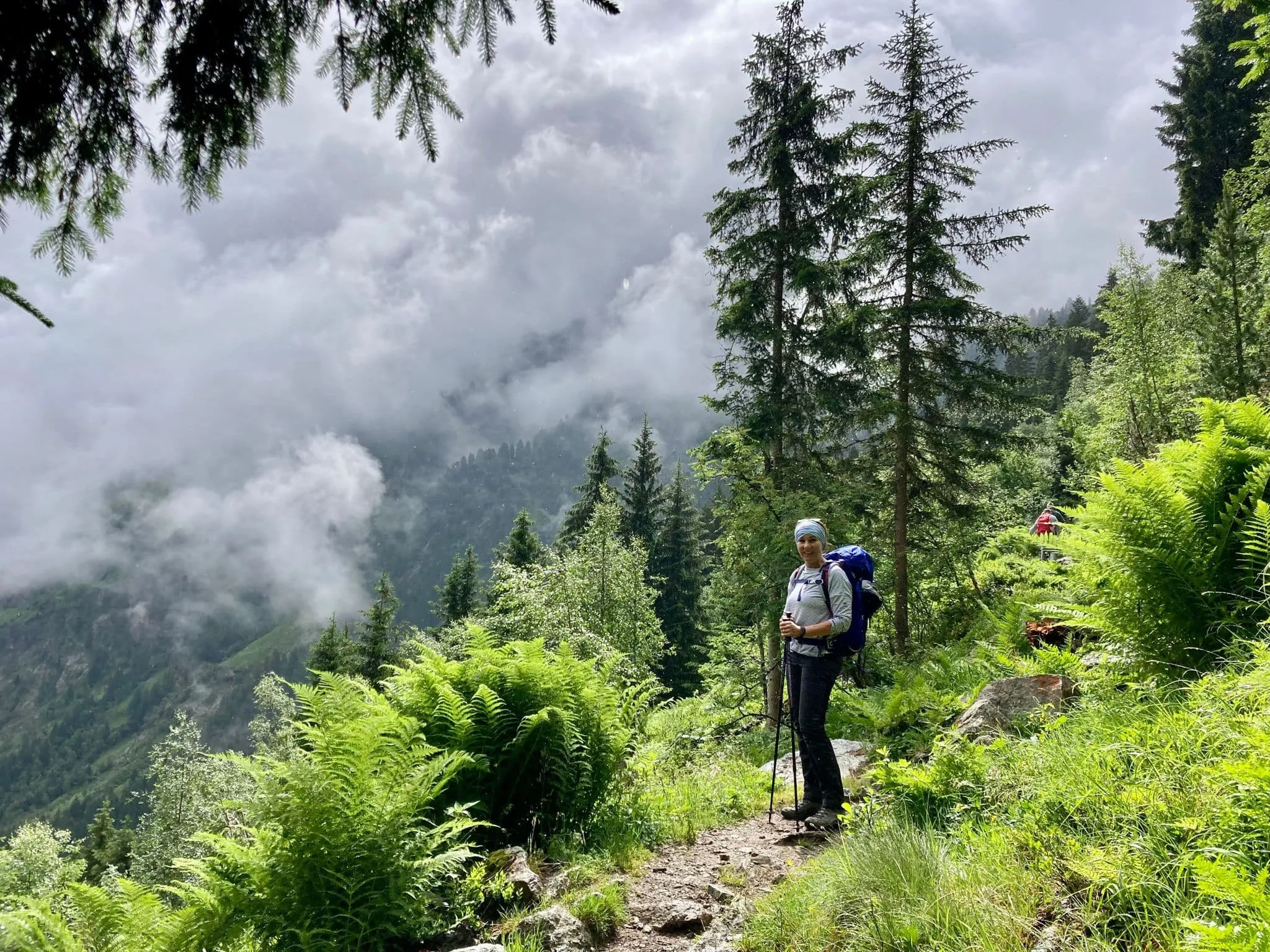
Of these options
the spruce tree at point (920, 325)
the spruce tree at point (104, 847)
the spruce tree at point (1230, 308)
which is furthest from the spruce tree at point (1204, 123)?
the spruce tree at point (104, 847)

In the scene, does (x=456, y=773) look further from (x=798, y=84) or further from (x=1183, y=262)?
(x=1183, y=262)

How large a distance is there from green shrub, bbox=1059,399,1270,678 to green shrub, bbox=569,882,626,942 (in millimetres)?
3434

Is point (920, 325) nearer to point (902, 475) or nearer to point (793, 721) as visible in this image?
point (902, 475)

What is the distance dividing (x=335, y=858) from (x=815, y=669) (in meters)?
3.40

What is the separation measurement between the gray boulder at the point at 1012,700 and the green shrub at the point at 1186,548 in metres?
0.61

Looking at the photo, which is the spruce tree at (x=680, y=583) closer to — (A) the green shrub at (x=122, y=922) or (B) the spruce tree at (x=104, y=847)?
(A) the green shrub at (x=122, y=922)

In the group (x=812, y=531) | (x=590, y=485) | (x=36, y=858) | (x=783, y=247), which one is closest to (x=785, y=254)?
(x=783, y=247)

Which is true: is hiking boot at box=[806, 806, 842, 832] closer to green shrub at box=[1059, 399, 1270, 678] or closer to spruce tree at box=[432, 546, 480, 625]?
green shrub at box=[1059, 399, 1270, 678]

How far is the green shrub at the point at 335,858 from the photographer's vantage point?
2777 mm

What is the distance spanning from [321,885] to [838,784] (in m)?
3.58

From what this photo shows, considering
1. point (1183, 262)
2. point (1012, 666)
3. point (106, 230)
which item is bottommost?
point (1012, 666)

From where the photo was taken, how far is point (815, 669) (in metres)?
4.78

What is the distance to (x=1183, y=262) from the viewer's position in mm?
28750

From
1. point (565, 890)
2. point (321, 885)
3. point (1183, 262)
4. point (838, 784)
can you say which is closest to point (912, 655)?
point (838, 784)
